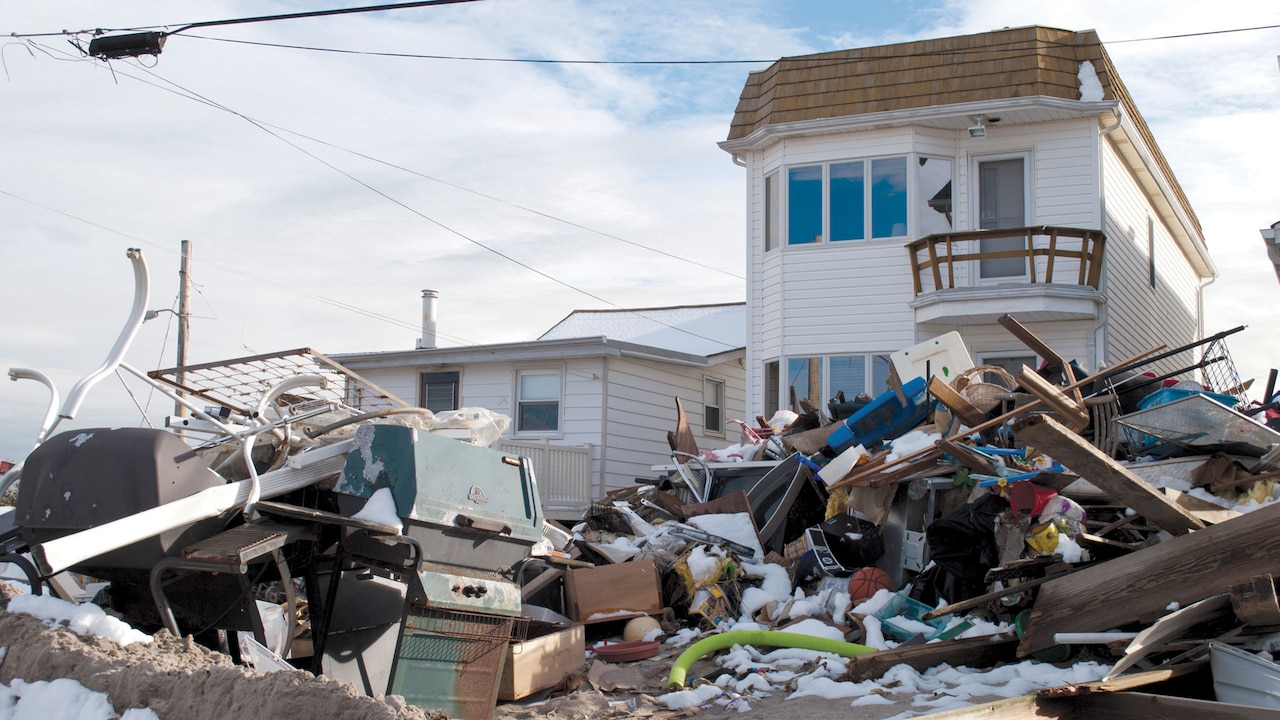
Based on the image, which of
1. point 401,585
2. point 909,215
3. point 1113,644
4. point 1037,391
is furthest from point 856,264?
point 401,585

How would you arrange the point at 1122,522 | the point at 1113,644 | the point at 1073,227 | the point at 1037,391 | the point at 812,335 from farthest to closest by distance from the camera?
1. the point at 812,335
2. the point at 1073,227
3. the point at 1037,391
4. the point at 1122,522
5. the point at 1113,644

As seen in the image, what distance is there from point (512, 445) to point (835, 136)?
256 inches

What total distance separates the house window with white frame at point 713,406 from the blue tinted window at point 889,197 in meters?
5.54

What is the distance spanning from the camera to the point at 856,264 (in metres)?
15.0

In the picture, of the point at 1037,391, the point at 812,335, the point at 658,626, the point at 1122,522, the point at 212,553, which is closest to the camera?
the point at 212,553

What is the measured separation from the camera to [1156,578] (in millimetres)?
6199

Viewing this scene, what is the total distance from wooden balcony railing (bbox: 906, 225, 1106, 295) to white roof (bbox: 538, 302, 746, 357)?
5.45m

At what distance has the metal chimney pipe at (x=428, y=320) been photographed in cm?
2038

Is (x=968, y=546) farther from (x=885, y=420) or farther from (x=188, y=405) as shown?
(x=188, y=405)

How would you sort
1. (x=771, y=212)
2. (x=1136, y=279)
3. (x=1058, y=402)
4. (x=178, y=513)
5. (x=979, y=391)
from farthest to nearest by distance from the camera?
(x=1136, y=279), (x=771, y=212), (x=979, y=391), (x=1058, y=402), (x=178, y=513)

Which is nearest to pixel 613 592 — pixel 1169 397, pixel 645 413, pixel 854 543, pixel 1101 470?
pixel 854 543

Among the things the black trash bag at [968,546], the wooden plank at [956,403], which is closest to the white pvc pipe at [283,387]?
the black trash bag at [968,546]

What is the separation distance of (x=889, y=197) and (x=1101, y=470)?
9.82 m

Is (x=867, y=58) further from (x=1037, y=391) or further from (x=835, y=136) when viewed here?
(x=1037, y=391)
